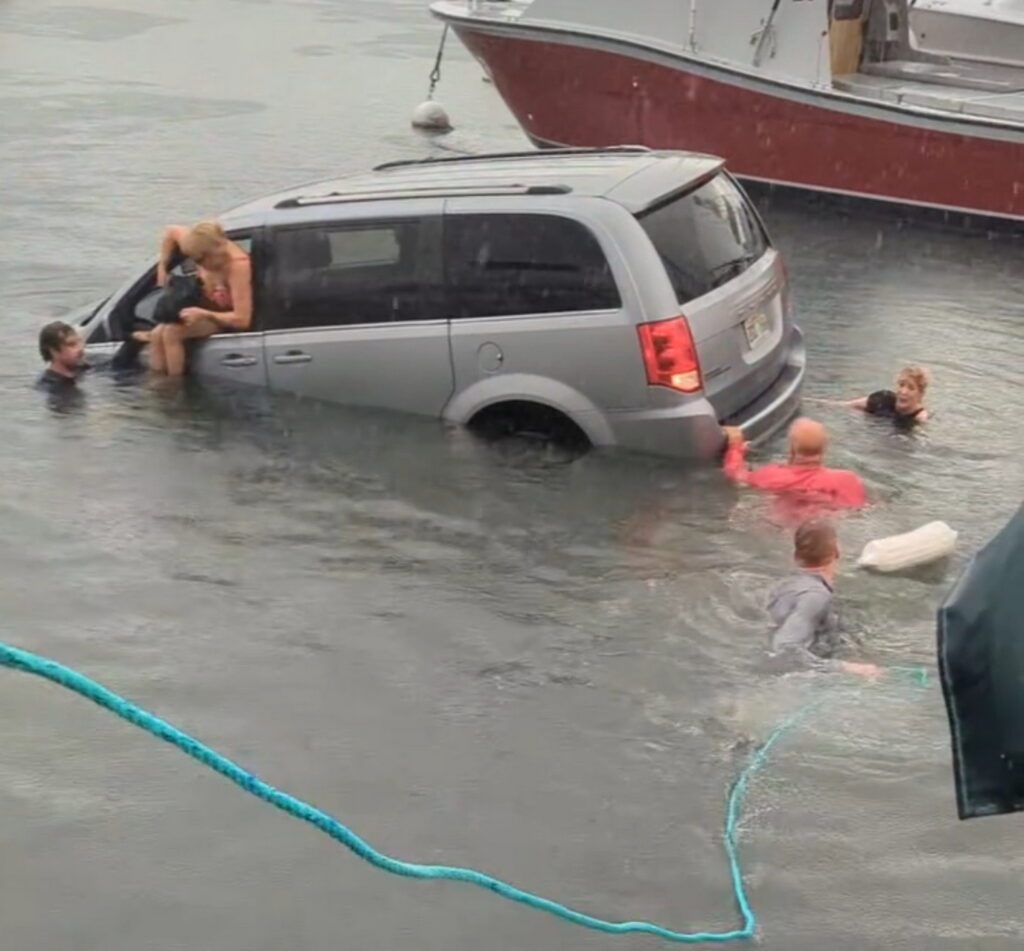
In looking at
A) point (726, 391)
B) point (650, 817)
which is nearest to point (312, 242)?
point (726, 391)

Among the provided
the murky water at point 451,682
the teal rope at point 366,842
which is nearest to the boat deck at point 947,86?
the murky water at point 451,682

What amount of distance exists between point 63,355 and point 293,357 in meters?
1.60

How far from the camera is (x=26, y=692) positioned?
Answer: 6742mm

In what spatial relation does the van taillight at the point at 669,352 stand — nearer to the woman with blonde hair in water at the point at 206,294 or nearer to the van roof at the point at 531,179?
the van roof at the point at 531,179

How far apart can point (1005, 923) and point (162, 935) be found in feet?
8.29

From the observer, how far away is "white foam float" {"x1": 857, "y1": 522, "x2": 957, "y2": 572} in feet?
26.2

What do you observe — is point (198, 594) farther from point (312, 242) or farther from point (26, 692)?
point (312, 242)

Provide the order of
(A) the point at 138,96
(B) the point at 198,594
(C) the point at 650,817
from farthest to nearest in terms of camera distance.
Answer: (A) the point at 138,96
(B) the point at 198,594
(C) the point at 650,817

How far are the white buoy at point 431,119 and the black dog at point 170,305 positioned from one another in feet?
45.5

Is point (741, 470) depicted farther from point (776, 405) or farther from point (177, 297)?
point (177, 297)

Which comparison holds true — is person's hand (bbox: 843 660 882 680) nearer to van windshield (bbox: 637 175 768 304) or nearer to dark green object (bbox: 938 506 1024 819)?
van windshield (bbox: 637 175 768 304)

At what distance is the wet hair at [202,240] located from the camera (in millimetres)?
9297

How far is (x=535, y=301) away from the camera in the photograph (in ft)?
29.4

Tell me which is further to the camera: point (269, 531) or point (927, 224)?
point (927, 224)
